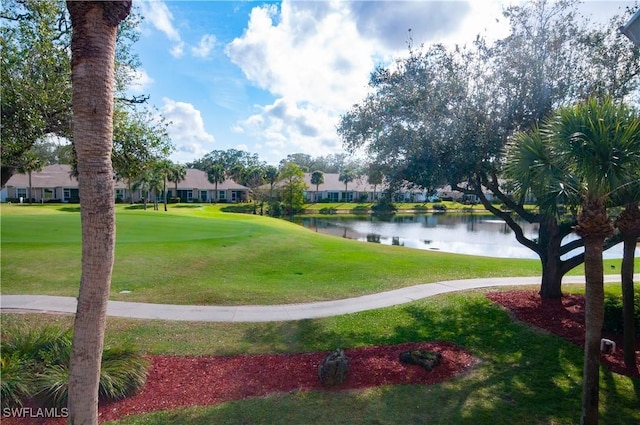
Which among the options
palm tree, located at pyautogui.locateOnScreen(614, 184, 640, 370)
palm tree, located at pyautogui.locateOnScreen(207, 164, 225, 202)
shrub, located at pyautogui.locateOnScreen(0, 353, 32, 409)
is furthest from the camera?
palm tree, located at pyautogui.locateOnScreen(207, 164, 225, 202)

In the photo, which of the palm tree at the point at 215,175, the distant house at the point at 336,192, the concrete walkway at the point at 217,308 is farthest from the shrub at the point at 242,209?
the concrete walkway at the point at 217,308

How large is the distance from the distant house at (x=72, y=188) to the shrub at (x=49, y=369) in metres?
44.3

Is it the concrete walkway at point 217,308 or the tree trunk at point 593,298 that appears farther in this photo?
the concrete walkway at point 217,308

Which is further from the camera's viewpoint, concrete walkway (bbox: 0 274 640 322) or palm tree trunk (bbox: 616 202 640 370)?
concrete walkway (bbox: 0 274 640 322)

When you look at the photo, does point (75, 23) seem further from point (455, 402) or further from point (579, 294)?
point (579, 294)

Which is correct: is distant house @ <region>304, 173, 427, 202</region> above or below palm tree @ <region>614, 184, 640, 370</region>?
above

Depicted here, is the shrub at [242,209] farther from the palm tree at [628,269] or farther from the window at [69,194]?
the palm tree at [628,269]

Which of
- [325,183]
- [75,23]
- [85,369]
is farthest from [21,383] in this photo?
[325,183]

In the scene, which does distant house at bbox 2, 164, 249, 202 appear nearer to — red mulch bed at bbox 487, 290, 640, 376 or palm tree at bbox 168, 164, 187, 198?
palm tree at bbox 168, 164, 187, 198

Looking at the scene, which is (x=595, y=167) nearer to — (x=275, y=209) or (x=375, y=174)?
(x=375, y=174)

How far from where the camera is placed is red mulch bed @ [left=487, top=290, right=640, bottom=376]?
24.2 ft

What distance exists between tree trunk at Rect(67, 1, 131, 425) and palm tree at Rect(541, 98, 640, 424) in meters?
5.18

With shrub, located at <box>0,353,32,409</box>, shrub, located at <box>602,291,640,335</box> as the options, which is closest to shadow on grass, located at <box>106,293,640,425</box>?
shrub, located at <box>602,291,640,335</box>

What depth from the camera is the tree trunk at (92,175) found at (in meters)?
3.14
